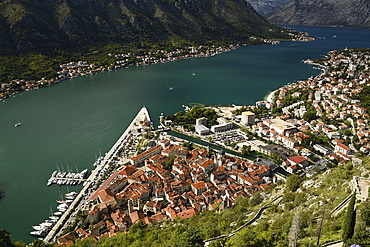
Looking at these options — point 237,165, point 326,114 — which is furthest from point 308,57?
point 237,165

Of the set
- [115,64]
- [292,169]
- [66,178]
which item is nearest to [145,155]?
[66,178]

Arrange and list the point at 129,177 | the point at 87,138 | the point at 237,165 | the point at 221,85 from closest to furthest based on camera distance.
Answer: the point at 129,177, the point at 237,165, the point at 87,138, the point at 221,85

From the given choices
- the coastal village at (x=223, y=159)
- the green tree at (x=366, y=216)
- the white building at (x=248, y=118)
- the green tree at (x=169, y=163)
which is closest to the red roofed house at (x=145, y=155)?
the coastal village at (x=223, y=159)

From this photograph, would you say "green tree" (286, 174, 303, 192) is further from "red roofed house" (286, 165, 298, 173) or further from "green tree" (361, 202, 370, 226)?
"green tree" (361, 202, 370, 226)

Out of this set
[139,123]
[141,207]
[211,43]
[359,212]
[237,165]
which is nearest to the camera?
[359,212]

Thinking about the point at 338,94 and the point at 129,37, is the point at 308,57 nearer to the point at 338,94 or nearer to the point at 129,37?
the point at 338,94

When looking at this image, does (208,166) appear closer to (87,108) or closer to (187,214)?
(187,214)

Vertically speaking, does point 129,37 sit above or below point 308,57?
above
